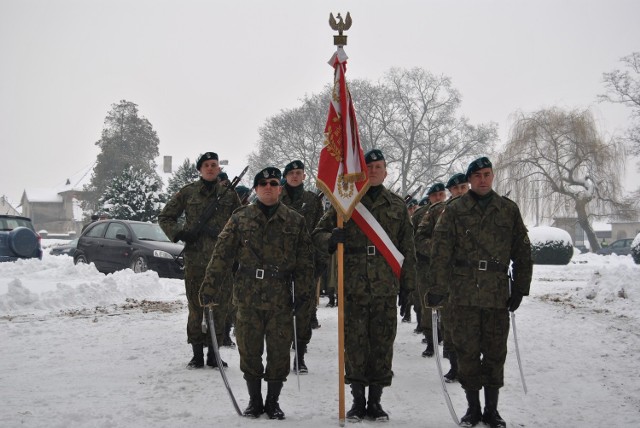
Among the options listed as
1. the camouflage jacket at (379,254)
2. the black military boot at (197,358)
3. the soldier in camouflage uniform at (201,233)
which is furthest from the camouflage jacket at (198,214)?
the camouflage jacket at (379,254)

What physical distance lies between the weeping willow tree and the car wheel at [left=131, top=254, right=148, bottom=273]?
2964 cm

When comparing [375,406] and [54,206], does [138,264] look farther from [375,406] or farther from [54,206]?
[54,206]

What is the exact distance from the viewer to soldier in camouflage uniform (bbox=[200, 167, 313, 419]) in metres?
4.83

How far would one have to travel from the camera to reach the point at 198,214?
6781 millimetres

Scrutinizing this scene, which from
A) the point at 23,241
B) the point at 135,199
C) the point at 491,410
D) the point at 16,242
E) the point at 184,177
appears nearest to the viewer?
the point at 491,410

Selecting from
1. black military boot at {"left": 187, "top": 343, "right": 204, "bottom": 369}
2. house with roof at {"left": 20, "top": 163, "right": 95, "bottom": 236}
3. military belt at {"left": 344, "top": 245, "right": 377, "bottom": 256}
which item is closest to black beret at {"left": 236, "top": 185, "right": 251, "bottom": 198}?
black military boot at {"left": 187, "top": 343, "right": 204, "bottom": 369}

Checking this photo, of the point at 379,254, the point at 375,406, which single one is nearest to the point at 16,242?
the point at 379,254

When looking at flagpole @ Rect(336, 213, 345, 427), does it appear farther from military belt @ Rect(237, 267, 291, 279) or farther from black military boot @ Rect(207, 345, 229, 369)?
black military boot @ Rect(207, 345, 229, 369)

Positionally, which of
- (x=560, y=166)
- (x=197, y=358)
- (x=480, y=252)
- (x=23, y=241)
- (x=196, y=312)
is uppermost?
(x=560, y=166)

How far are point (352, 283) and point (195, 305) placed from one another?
223 centimetres

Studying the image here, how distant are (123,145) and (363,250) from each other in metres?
61.0

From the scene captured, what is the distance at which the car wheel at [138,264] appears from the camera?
1513 centimetres

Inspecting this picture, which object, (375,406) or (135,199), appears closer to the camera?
(375,406)

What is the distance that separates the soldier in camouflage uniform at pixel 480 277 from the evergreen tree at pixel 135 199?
29833 mm
